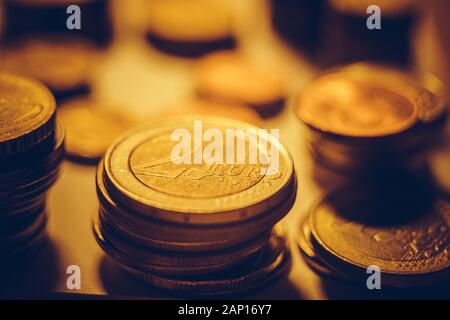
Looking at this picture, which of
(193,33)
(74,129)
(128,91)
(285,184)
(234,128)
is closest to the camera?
(285,184)

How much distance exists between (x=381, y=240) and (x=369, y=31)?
0.65 m

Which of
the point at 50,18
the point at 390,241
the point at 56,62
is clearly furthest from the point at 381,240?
the point at 50,18

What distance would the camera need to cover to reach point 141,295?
99 centimetres

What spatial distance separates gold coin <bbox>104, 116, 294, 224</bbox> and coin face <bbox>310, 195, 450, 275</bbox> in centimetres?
14

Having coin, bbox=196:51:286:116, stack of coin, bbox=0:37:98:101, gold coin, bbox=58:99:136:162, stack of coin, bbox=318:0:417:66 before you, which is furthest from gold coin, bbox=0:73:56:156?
stack of coin, bbox=318:0:417:66

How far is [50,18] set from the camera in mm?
1766

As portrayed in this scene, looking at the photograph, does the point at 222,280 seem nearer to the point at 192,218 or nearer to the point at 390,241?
the point at 192,218

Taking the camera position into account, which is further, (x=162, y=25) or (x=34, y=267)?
(x=162, y=25)

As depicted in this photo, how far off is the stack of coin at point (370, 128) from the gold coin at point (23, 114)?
→ 462mm

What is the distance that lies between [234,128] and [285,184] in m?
0.20

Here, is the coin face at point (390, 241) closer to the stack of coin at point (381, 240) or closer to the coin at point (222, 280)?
the stack of coin at point (381, 240)

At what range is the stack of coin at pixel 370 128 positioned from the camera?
1.19 metres
